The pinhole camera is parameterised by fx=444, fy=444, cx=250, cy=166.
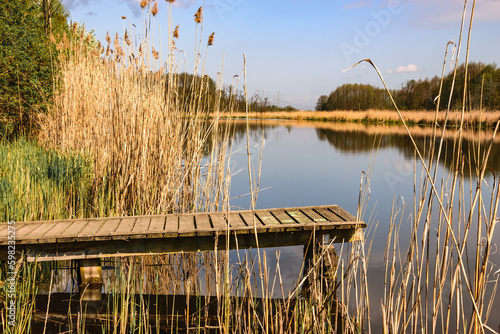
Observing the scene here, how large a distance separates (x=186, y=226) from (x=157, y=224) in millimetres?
214

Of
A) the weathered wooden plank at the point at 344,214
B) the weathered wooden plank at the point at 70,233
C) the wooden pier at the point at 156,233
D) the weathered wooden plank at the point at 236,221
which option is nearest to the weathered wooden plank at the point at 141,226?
the wooden pier at the point at 156,233

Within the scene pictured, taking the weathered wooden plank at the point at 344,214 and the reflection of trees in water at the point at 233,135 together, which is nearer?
the weathered wooden plank at the point at 344,214

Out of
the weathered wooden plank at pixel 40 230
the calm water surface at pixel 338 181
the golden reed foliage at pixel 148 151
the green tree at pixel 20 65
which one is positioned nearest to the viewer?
the weathered wooden plank at pixel 40 230

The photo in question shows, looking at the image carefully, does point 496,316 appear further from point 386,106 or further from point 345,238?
point 386,106

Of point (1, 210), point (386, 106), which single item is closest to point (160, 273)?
point (1, 210)

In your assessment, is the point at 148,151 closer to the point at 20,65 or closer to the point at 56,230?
the point at 56,230

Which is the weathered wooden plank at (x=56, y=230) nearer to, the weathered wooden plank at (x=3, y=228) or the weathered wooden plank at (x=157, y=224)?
the weathered wooden plank at (x=3, y=228)

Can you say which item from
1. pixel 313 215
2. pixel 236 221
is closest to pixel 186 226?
pixel 236 221

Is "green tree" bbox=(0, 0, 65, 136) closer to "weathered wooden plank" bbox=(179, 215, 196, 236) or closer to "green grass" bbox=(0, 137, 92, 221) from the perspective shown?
"green grass" bbox=(0, 137, 92, 221)

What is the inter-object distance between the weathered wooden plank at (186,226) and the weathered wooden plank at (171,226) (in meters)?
0.03

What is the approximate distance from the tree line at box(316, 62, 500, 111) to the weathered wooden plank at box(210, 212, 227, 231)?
25.7 ft

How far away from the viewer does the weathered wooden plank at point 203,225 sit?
Answer: 8.66 feet

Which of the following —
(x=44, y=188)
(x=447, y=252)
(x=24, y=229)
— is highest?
(x=447, y=252)

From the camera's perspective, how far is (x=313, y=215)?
3.02 metres
